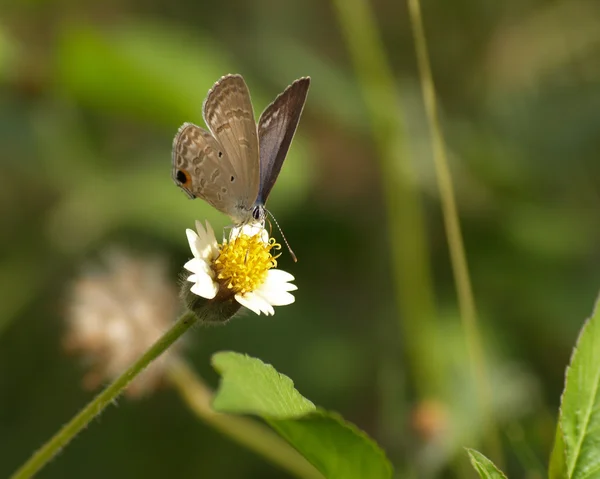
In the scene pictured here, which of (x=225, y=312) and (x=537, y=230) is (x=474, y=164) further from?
(x=225, y=312)

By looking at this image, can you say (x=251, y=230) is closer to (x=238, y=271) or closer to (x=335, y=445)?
(x=238, y=271)

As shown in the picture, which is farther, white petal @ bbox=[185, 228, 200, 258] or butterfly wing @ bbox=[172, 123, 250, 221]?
butterfly wing @ bbox=[172, 123, 250, 221]

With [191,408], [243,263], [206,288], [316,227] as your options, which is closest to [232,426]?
[191,408]

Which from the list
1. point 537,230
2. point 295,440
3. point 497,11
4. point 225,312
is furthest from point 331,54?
point 295,440

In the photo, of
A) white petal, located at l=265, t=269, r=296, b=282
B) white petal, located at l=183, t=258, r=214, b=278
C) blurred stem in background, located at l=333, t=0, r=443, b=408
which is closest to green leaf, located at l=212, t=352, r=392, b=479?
white petal, located at l=183, t=258, r=214, b=278

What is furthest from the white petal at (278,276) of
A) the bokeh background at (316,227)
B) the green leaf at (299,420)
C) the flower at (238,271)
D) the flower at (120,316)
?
the bokeh background at (316,227)

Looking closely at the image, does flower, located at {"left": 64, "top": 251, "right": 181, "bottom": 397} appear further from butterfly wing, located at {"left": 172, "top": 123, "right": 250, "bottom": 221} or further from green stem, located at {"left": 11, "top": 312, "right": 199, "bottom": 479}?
green stem, located at {"left": 11, "top": 312, "right": 199, "bottom": 479}
